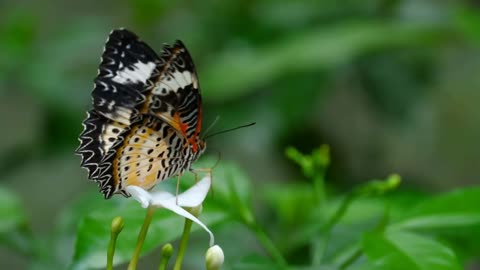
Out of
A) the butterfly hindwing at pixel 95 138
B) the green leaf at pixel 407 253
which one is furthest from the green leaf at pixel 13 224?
the green leaf at pixel 407 253

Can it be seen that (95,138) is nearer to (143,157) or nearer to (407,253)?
(143,157)

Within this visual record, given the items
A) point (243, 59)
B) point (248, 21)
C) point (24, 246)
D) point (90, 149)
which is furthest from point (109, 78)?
point (248, 21)

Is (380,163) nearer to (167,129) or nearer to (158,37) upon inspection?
(158,37)

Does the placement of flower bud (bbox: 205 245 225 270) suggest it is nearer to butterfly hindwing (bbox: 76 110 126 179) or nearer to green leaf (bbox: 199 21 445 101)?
butterfly hindwing (bbox: 76 110 126 179)

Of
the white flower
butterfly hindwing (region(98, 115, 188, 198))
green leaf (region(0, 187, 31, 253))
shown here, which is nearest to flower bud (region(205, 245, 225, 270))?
the white flower

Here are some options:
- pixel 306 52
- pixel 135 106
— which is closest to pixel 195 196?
pixel 135 106

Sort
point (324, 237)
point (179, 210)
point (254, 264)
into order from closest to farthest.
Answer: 1. point (179, 210)
2. point (254, 264)
3. point (324, 237)
